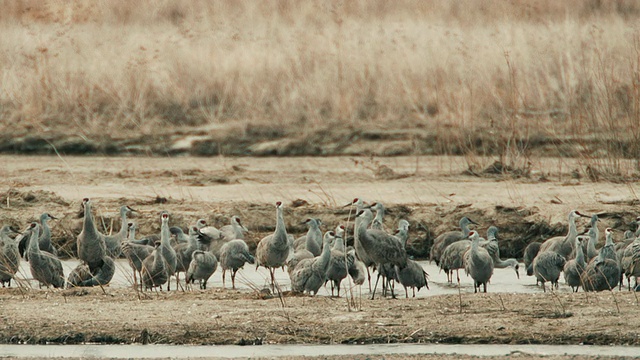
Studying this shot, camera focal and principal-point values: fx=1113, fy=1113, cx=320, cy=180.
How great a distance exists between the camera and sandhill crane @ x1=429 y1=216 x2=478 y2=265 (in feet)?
46.8

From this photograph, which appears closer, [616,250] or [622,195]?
[616,250]

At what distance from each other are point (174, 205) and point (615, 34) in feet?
46.3

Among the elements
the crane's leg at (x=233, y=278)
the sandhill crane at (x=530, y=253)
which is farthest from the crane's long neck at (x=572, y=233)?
the crane's leg at (x=233, y=278)

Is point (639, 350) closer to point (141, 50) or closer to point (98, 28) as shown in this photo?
point (141, 50)

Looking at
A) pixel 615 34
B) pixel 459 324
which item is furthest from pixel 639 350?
pixel 615 34

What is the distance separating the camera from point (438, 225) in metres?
15.5

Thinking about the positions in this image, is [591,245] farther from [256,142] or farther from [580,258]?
[256,142]

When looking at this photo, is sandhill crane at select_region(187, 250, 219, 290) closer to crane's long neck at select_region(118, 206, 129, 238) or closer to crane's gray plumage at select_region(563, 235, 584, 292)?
crane's long neck at select_region(118, 206, 129, 238)

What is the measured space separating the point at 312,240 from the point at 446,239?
1.73 meters

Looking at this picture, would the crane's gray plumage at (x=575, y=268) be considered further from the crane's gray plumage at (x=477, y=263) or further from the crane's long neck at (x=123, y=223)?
the crane's long neck at (x=123, y=223)

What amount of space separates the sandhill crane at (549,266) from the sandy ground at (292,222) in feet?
6.46

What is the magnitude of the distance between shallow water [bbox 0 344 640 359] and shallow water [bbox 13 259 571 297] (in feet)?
11.7

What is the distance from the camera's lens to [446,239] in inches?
563

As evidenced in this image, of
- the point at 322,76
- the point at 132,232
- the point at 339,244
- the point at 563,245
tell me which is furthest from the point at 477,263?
the point at 322,76
